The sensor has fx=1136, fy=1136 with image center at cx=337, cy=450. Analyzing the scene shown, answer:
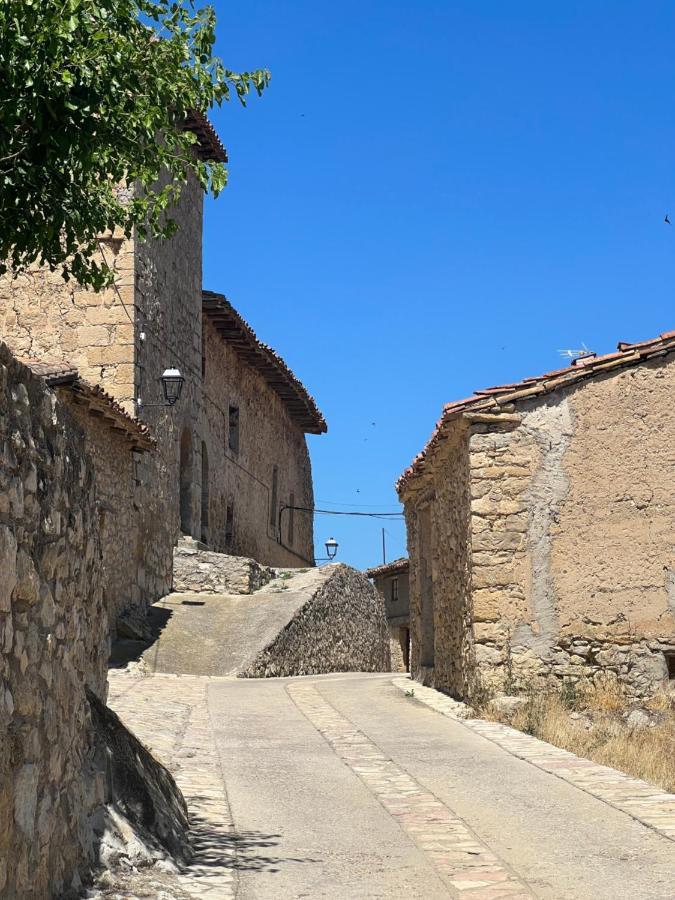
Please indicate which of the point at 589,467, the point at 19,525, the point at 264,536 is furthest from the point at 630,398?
the point at 264,536

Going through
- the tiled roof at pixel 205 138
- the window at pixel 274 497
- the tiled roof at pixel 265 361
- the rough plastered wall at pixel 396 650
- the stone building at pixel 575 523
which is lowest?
the rough plastered wall at pixel 396 650

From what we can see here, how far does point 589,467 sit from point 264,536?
20.5m

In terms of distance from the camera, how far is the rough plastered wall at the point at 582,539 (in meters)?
11.9

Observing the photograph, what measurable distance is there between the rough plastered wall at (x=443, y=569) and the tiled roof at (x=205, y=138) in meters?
9.30

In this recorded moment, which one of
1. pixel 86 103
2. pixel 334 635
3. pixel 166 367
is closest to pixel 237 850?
pixel 86 103

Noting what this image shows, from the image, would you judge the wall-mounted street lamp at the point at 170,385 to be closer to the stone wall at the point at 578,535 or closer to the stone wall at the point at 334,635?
the stone wall at the point at 334,635

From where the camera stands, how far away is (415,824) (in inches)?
263

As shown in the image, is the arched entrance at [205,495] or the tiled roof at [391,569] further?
the tiled roof at [391,569]

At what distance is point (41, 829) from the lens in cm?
420

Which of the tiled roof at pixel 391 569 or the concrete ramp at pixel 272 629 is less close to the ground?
the tiled roof at pixel 391 569

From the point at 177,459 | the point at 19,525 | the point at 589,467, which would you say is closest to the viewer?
the point at 19,525

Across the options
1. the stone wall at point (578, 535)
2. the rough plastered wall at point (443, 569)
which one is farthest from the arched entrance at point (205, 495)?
the stone wall at point (578, 535)

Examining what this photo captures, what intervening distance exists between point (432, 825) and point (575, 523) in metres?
5.94

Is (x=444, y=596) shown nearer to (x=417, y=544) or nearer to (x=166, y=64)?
(x=417, y=544)
